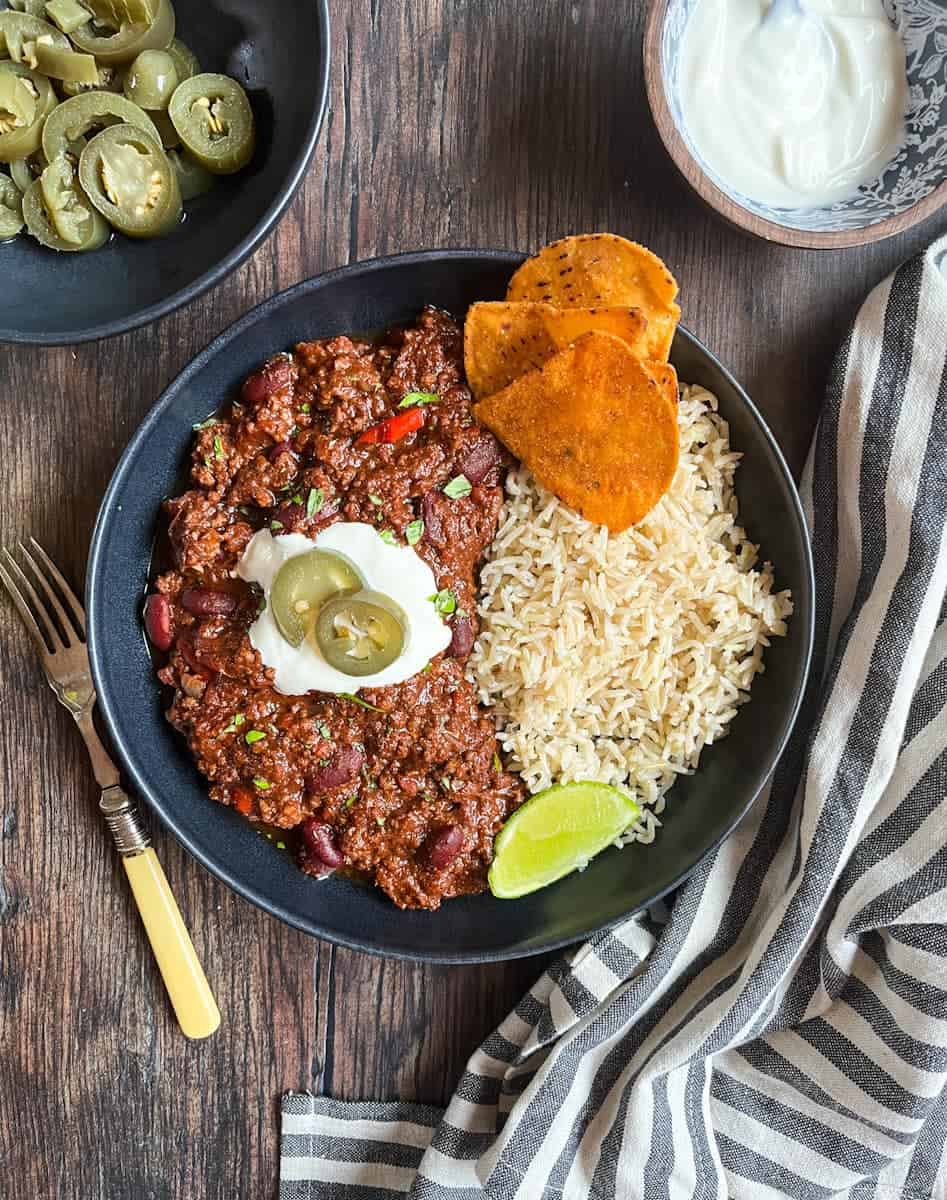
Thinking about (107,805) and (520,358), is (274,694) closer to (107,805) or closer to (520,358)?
(107,805)

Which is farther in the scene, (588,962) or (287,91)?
(588,962)

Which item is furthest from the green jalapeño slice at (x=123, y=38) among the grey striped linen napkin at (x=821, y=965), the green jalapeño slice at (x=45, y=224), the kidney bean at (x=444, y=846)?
the kidney bean at (x=444, y=846)

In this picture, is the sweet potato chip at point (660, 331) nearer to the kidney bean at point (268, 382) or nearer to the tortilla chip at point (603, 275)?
the tortilla chip at point (603, 275)

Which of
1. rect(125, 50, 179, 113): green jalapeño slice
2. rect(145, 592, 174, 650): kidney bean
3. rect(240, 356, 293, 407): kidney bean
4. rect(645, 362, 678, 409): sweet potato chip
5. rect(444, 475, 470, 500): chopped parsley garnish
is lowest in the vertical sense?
rect(145, 592, 174, 650): kidney bean

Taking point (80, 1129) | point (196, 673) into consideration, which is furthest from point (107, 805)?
point (80, 1129)

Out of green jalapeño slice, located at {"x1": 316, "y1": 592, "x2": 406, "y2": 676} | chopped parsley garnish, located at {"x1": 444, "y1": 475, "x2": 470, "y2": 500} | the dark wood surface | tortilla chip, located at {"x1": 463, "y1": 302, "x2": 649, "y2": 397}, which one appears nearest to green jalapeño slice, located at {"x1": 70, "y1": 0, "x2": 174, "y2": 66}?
the dark wood surface

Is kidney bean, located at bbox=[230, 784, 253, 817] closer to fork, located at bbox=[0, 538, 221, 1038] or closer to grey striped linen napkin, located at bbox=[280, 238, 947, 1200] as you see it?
fork, located at bbox=[0, 538, 221, 1038]

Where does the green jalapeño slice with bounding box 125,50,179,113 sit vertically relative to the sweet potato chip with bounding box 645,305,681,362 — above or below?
above
